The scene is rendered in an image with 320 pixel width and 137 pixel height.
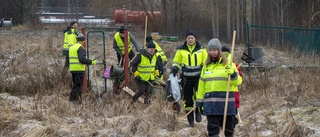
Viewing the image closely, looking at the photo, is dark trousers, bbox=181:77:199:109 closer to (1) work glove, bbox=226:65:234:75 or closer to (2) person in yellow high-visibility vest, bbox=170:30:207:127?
(2) person in yellow high-visibility vest, bbox=170:30:207:127

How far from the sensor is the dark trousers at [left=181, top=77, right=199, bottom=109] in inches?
305

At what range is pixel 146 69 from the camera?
9633mm

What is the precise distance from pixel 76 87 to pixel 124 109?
2.02 meters

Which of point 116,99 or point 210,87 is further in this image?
point 116,99

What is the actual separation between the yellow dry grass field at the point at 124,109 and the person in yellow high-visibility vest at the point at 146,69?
0.81 feet

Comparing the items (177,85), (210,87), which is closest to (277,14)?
(177,85)

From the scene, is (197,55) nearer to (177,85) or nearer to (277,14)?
(177,85)

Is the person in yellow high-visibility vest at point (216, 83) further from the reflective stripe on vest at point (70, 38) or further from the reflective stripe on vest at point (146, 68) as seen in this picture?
the reflective stripe on vest at point (70, 38)

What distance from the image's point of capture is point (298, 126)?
6547mm

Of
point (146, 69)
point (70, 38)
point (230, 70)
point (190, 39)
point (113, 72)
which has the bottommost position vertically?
point (113, 72)

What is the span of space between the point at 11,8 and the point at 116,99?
37557mm

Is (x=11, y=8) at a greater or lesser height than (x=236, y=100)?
greater

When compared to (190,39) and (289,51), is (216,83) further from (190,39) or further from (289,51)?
(289,51)

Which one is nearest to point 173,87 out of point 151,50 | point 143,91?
point 151,50
